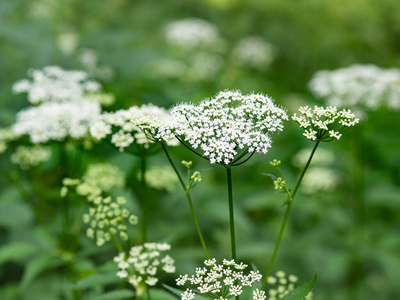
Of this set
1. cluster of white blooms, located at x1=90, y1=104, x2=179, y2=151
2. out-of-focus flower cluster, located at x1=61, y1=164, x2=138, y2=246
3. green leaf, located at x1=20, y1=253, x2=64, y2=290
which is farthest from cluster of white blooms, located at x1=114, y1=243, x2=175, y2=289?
green leaf, located at x1=20, y1=253, x2=64, y2=290

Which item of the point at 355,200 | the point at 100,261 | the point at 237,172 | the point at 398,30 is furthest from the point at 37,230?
the point at 398,30

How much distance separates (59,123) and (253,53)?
752cm

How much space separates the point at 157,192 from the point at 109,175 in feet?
6.24

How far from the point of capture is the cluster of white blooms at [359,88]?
560cm

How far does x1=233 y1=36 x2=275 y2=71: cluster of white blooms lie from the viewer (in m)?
10.6

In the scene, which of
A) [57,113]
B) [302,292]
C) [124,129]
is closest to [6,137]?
[57,113]

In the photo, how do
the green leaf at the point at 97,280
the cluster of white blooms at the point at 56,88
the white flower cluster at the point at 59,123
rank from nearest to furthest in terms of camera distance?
1. the green leaf at the point at 97,280
2. the white flower cluster at the point at 59,123
3. the cluster of white blooms at the point at 56,88

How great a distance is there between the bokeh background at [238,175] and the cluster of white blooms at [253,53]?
0.15m

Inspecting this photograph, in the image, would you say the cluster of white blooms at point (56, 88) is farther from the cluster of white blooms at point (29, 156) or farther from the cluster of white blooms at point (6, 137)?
the cluster of white blooms at point (29, 156)

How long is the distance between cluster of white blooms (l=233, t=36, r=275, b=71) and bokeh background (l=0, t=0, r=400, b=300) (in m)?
0.15

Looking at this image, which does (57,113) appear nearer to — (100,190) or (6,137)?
(100,190)

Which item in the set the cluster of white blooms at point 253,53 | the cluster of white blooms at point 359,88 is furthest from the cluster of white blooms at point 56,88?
the cluster of white blooms at point 253,53

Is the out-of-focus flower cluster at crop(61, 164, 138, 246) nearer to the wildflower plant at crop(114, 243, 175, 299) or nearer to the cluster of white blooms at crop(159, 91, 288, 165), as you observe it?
the wildflower plant at crop(114, 243, 175, 299)

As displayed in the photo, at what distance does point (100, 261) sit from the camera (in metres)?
5.38
